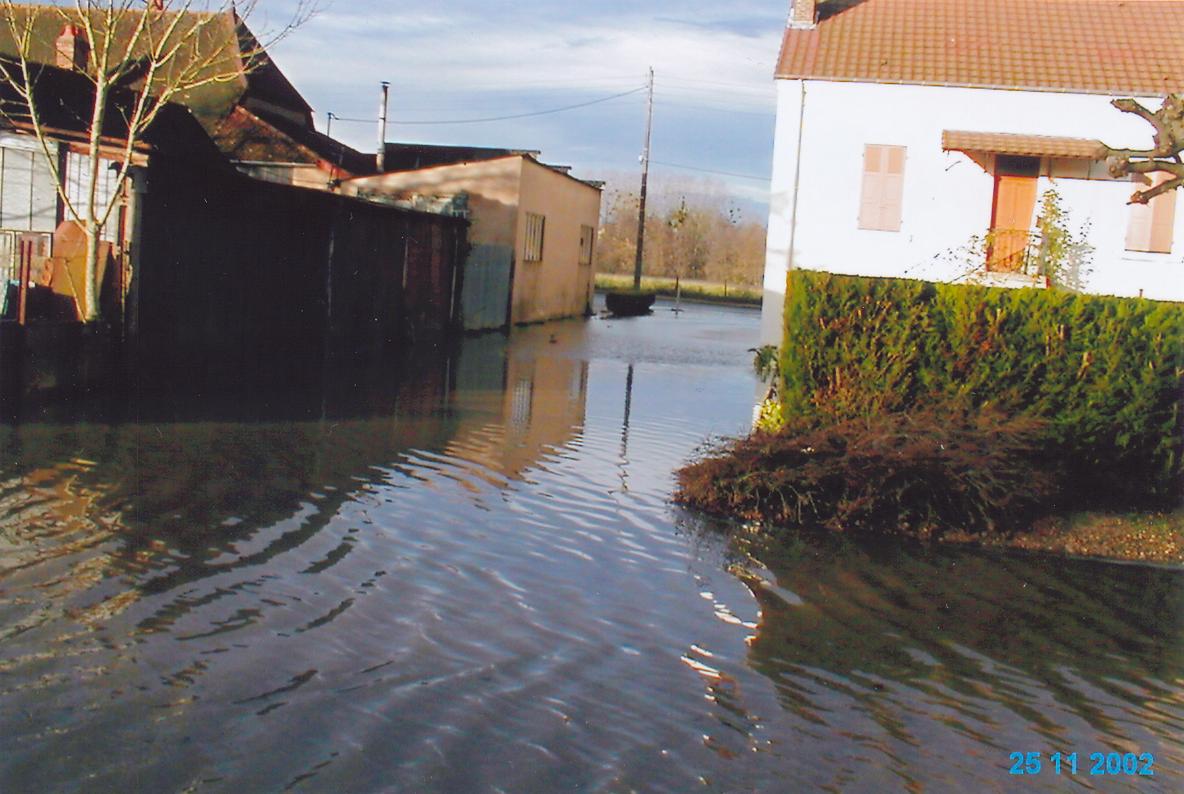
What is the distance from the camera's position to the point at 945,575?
8.39 metres

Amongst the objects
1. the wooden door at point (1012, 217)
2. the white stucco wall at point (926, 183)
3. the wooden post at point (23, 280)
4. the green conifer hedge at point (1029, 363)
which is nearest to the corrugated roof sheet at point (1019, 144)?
the white stucco wall at point (926, 183)

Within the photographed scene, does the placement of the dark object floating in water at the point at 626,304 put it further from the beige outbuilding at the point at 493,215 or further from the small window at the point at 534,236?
the beige outbuilding at the point at 493,215

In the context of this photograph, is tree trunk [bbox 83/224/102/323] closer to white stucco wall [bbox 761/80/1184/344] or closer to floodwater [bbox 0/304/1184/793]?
floodwater [bbox 0/304/1184/793]

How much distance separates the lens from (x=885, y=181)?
20.1 m

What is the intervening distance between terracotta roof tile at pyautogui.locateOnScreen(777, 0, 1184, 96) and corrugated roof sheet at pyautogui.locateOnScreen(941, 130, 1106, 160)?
0.84 metres

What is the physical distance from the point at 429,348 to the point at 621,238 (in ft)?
193

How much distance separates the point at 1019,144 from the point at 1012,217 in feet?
4.32

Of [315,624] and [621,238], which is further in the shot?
[621,238]

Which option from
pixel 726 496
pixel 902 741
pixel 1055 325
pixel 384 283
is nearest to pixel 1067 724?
pixel 902 741

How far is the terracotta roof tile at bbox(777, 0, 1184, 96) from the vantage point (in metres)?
20.0

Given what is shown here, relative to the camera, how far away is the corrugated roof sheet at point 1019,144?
1906 cm

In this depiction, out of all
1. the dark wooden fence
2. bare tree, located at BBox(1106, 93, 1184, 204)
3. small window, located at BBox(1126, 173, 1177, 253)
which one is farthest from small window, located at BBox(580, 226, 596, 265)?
bare tree, located at BBox(1106, 93, 1184, 204)

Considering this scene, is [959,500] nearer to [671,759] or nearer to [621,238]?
[671,759]
